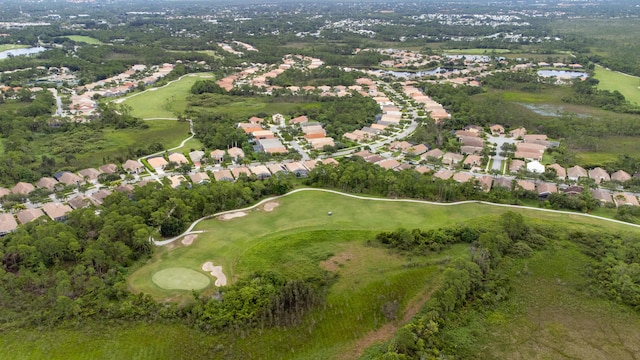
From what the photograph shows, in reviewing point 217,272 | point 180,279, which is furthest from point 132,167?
point 217,272

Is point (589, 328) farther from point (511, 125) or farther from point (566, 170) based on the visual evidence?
point (511, 125)

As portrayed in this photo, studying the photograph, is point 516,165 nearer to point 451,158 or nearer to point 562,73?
point 451,158

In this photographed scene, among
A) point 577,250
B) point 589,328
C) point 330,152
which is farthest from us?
point 330,152

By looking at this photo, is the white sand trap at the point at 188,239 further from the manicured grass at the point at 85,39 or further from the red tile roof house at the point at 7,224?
the manicured grass at the point at 85,39

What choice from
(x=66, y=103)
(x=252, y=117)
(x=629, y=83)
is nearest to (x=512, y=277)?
(x=252, y=117)

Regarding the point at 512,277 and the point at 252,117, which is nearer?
the point at 512,277

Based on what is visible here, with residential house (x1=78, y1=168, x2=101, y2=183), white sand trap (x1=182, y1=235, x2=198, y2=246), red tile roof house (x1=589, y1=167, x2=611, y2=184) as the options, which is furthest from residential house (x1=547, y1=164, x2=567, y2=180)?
residential house (x1=78, y1=168, x2=101, y2=183)

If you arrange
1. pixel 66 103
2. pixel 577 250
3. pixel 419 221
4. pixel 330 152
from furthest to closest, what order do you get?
pixel 66 103 < pixel 330 152 < pixel 419 221 < pixel 577 250
